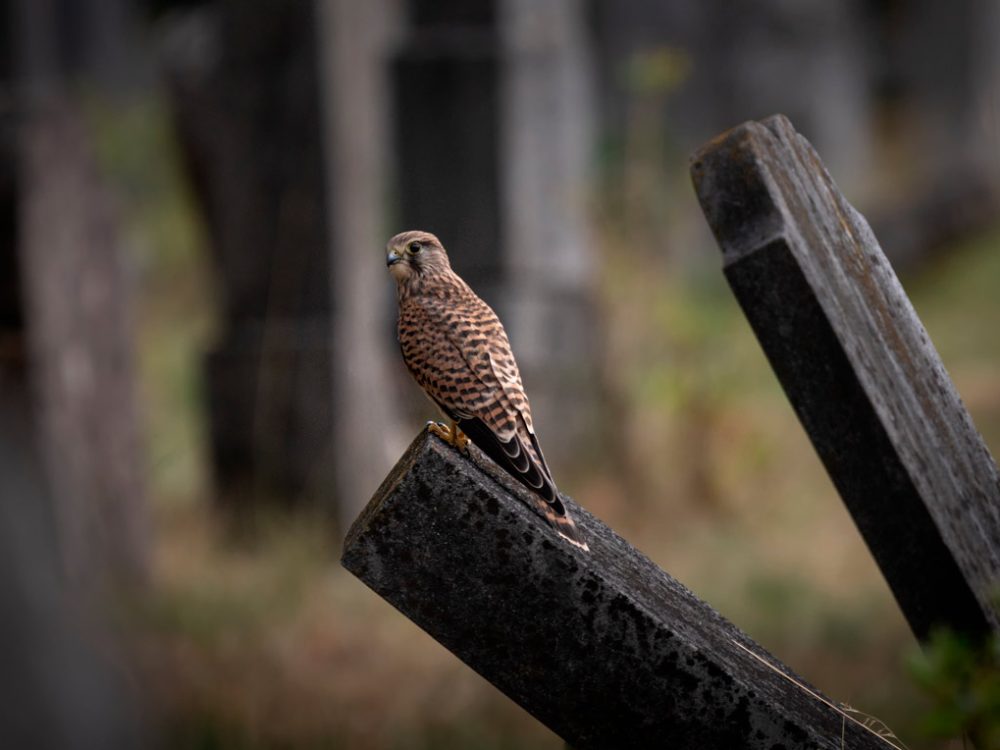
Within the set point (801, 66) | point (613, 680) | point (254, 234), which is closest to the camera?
point (613, 680)

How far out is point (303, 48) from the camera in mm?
6152

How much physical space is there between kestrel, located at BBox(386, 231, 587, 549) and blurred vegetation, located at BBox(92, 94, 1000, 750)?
576 millimetres

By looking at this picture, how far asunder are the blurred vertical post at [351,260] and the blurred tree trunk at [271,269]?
2.1 inches

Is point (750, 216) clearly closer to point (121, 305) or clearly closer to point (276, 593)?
point (121, 305)

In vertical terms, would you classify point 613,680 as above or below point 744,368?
above

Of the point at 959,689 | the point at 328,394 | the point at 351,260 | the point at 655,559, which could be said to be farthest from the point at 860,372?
the point at 351,260

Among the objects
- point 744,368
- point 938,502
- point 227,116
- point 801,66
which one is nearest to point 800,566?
point 744,368

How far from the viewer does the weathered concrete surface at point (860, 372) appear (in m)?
1.76

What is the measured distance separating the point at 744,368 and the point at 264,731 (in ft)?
14.5

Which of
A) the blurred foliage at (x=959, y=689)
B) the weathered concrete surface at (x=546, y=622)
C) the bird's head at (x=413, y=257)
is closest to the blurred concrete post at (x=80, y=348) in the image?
the bird's head at (x=413, y=257)

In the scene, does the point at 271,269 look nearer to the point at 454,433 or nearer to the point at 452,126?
the point at 452,126

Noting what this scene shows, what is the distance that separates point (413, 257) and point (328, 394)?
413cm

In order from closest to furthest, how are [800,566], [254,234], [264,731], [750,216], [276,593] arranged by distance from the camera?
[750,216] < [264,731] < [276,593] < [800,566] < [254,234]

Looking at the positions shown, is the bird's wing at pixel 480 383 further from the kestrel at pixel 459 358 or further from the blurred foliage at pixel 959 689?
the blurred foliage at pixel 959 689
